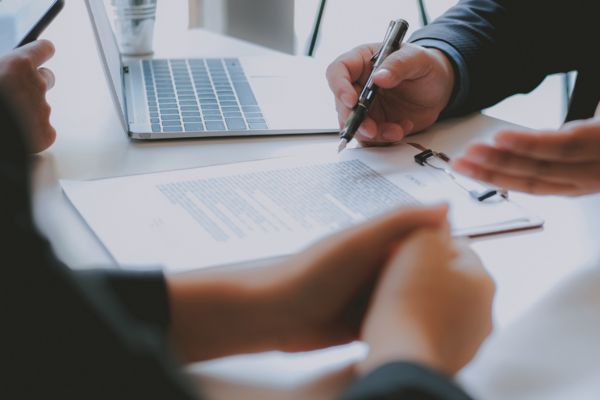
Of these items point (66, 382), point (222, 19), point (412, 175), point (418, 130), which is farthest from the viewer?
point (222, 19)

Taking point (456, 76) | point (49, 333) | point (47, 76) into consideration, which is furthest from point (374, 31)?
point (49, 333)

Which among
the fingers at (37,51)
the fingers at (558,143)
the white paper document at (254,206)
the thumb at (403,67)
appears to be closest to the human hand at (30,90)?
the fingers at (37,51)

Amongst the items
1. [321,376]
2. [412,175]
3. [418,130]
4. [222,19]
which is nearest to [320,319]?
[321,376]

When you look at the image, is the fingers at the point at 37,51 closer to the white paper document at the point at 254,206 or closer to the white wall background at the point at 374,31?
the white paper document at the point at 254,206

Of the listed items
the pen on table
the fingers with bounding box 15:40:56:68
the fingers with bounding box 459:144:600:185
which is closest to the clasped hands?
the fingers with bounding box 459:144:600:185

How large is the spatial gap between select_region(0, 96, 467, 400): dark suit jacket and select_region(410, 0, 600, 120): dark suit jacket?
2.11ft

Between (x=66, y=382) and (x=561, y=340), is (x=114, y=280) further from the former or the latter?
(x=561, y=340)

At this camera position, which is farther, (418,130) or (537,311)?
(418,130)

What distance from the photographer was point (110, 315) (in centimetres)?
33

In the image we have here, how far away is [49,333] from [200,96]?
22.9 inches

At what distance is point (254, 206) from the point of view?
1.74ft

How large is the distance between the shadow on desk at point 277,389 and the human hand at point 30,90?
1.42ft

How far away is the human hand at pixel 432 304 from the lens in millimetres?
342

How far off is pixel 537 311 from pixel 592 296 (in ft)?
0.19
